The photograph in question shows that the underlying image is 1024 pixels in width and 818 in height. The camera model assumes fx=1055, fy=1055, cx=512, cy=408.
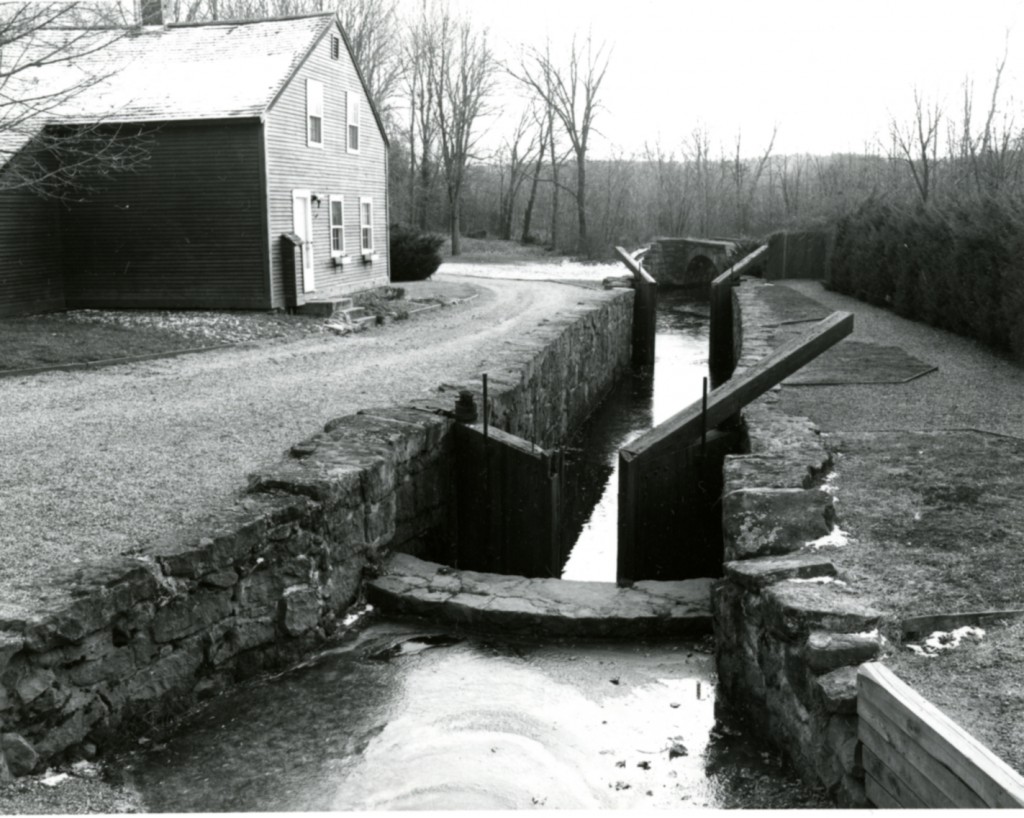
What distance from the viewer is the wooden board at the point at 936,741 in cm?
326

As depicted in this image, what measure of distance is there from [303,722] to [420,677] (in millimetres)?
906

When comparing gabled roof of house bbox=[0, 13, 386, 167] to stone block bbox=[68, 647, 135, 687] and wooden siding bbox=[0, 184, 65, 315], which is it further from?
stone block bbox=[68, 647, 135, 687]

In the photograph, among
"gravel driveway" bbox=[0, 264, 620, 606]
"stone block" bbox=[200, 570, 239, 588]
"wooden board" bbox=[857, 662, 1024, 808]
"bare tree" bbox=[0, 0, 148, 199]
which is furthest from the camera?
"bare tree" bbox=[0, 0, 148, 199]

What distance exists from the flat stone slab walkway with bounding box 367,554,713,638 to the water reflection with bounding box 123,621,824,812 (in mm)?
182

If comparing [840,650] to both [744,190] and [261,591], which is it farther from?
[744,190]

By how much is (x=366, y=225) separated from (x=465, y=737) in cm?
Result: 2309

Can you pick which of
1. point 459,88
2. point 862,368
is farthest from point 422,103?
point 862,368

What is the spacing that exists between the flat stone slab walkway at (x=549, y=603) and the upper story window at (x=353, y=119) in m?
20.0

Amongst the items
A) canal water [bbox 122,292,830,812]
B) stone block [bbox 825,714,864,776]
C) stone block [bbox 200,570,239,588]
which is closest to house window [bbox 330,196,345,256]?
canal water [bbox 122,292,830,812]

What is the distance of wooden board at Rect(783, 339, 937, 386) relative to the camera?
12.5m

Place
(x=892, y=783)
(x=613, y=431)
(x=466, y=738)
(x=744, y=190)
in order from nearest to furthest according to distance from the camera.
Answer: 1. (x=892, y=783)
2. (x=466, y=738)
3. (x=613, y=431)
4. (x=744, y=190)

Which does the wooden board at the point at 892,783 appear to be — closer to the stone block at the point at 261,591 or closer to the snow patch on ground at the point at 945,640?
the snow patch on ground at the point at 945,640

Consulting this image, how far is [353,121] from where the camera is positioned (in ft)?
86.6

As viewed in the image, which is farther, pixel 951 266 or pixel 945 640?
pixel 951 266
